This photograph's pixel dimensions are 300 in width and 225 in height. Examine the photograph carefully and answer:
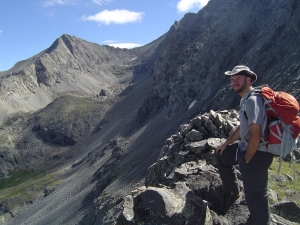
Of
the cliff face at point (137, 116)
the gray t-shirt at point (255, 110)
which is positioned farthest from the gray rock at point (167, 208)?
the gray t-shirt at point (255, 110)

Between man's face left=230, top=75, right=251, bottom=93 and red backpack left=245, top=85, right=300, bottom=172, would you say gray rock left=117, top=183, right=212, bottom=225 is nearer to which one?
red backpack left=245, top=85, right=300, bottom=172

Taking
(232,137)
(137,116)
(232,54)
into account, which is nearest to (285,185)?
(232,137)

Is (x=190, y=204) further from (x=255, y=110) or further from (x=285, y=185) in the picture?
(x=285, y=185)

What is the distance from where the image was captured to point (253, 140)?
7.39 m

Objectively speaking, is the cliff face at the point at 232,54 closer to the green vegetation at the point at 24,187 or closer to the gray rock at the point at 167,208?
the gray rock at the point at 167,208

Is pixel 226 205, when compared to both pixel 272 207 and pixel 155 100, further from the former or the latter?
pixel 155 100

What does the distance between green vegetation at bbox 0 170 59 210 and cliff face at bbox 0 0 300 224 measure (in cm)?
58

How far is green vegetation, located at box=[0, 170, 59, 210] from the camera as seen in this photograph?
285 ft

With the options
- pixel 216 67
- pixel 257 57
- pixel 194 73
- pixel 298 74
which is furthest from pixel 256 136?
pixel 194 73

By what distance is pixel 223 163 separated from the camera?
9.34 meters

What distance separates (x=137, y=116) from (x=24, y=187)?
46.2 m

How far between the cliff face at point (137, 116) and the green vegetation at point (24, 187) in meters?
0.58

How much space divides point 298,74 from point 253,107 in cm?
3327

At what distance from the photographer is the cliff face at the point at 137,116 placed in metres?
47.1
